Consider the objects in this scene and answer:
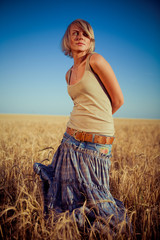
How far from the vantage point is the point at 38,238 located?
1.03m

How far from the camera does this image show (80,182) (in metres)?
1.16

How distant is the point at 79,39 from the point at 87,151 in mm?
954

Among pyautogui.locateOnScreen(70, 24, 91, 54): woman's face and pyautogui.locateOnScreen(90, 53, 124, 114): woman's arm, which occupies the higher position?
pyautogui.locateOnScreen(70, 24, 91, 54): woman's face

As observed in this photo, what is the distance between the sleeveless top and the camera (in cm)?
118

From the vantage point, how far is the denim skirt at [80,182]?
44.6 inches

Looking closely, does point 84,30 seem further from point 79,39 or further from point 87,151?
point 87,151

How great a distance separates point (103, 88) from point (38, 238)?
1199 millimetres

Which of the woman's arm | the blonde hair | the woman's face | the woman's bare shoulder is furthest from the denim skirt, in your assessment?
the blonde hair

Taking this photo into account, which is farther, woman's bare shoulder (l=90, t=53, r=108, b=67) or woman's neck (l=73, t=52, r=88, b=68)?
woman's neck (l=73, t=52, r=88, b=68)

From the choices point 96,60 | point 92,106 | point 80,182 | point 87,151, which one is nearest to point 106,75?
point 96,60

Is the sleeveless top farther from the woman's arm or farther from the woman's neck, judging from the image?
the woman's neck

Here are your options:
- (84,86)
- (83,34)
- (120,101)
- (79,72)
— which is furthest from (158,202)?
(83,34)

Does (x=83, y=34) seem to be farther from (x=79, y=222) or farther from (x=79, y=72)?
(x=79, y=222)

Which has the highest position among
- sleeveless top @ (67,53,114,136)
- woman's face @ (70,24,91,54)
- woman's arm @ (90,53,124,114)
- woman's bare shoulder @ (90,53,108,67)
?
woman's face @ (70,24,91,54)
